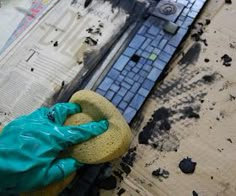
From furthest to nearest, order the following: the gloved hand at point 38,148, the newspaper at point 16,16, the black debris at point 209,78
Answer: the newspaper at point 16,16, the black debris at point 209,78, the gloved hand at point 38,148

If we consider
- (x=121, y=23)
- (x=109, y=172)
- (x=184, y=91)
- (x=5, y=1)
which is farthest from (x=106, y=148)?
(x=5, y=1)

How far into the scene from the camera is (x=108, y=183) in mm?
1228

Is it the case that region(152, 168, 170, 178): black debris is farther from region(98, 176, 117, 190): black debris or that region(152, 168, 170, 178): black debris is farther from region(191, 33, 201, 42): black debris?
region(191, 33, 201, 42): black debris

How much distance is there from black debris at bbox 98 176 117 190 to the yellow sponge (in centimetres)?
9

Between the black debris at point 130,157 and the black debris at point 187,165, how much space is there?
151 millimetres

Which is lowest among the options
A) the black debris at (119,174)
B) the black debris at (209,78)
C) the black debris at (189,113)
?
the black debris at (119,174)

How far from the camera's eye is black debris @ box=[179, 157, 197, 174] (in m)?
1.22

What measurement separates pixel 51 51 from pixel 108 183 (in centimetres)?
57

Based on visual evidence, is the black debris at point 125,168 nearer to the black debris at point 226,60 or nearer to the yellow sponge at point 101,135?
the yellow sponge at point 101,135

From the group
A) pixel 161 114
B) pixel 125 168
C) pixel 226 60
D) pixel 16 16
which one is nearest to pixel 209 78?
pixel 226 60

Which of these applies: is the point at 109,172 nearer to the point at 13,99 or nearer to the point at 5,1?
the point at 13,99

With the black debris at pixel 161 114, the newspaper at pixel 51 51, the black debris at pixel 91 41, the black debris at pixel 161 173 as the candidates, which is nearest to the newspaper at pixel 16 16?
the newspaper at pixel 51 51

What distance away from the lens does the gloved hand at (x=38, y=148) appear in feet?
3.29

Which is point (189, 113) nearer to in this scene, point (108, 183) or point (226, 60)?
point (226, 60)
